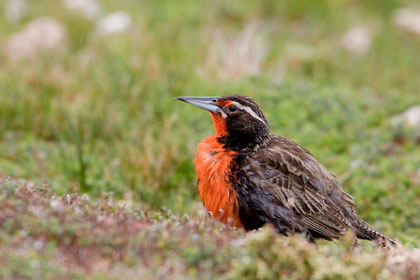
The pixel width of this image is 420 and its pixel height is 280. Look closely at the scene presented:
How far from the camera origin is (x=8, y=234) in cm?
401

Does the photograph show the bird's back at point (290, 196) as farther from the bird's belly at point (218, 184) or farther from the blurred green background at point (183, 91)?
the blurred green background at point (183, 91)

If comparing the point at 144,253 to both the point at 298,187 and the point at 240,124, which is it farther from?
the point at 240,124

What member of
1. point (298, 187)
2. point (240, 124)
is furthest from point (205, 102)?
point (298, 187)

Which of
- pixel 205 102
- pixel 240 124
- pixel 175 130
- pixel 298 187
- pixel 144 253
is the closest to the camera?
pixel 144 253

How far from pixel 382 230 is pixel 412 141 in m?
2.28

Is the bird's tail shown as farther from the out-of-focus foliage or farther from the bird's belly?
the out-of-focus foliage

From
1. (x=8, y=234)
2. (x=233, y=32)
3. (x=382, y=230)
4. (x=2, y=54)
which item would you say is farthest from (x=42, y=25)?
Answer: (x=8, y=234)

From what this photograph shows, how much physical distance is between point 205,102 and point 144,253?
252cm

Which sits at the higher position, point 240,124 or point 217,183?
point 240,124

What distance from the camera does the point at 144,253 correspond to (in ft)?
13.3

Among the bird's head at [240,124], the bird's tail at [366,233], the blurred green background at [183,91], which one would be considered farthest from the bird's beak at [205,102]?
the bird's tail at [366,233]

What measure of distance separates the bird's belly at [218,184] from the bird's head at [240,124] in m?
0.18

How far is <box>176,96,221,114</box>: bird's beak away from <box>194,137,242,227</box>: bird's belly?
0.42 m

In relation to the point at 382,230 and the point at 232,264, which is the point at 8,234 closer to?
the point at 232,264
